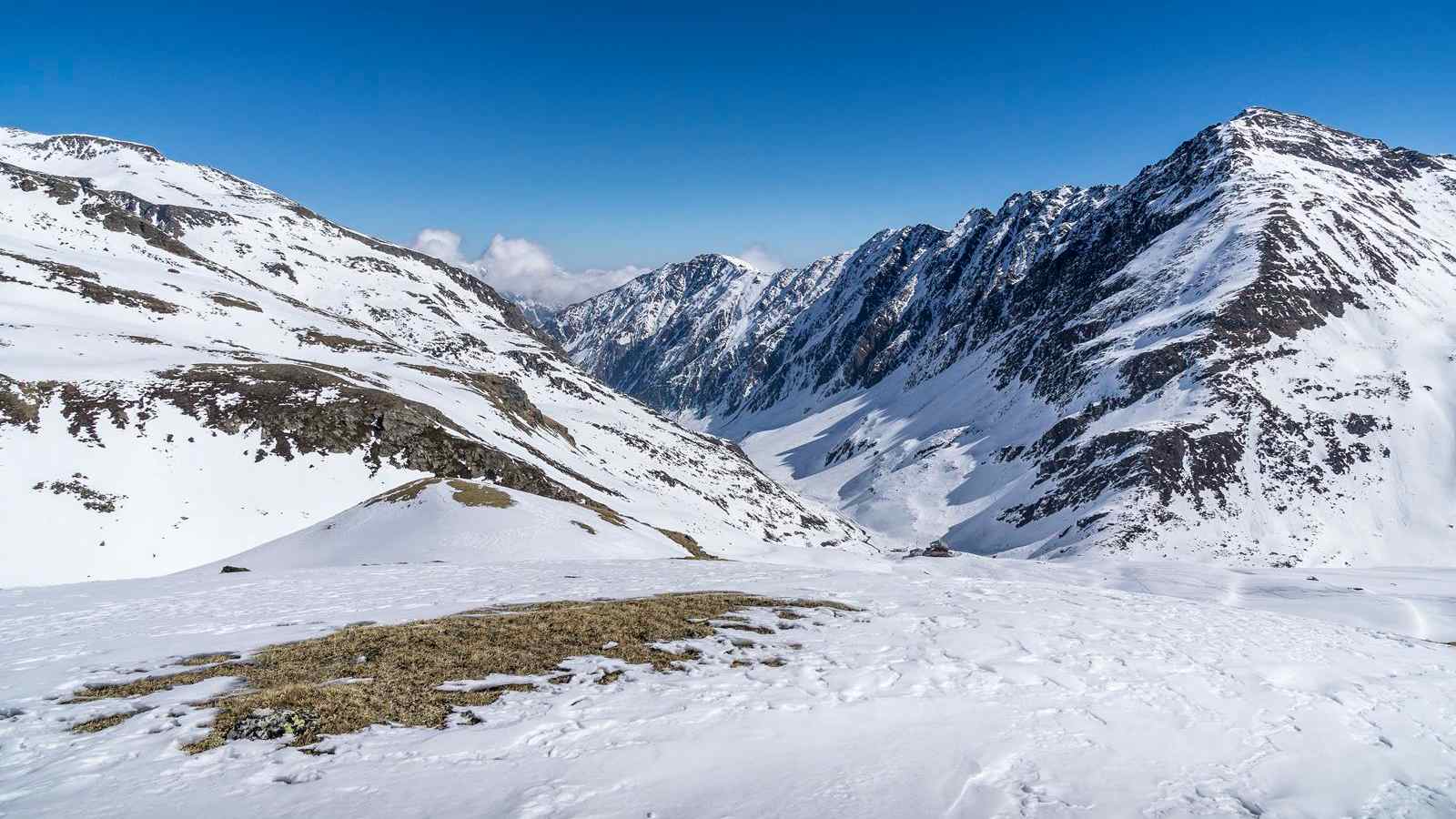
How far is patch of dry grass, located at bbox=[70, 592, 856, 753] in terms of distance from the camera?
1004 cm

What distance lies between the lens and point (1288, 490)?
317 feet

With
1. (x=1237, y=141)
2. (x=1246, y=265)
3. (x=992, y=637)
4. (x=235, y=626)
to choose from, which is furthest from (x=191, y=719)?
(x=1237, y=141)

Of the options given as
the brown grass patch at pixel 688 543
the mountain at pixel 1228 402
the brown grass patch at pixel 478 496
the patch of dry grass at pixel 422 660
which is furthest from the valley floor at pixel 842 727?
the mountain at pixel 1228 402

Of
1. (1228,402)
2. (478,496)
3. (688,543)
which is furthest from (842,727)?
(1228,402)

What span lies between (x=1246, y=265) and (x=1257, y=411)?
46423 mm

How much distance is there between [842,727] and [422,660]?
821 cm

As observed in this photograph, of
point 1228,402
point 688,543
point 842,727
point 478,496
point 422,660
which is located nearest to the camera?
point 842,727

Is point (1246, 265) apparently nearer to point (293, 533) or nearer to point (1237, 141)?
point (1237, 141)

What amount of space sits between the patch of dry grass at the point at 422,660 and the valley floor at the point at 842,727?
64 cm

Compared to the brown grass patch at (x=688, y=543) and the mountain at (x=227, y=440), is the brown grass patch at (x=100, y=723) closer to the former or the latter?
the mountain at (x=227, y=440)

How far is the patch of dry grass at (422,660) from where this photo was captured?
32.9 ft

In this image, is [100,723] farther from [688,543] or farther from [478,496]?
[688,543]

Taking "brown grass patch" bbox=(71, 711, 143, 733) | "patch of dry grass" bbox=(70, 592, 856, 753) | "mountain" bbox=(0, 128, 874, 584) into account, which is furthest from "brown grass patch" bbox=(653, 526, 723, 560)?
"brown grass patch" bbox=(71, 711, 143, 733)

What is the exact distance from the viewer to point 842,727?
10641 millimetres
